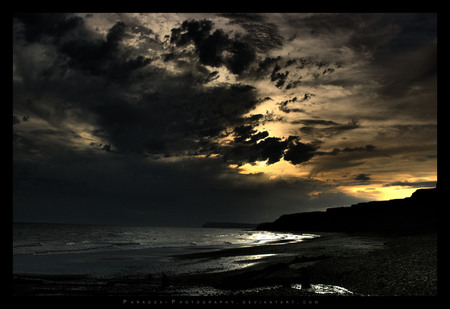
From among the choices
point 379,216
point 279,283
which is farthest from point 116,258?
point 379,216

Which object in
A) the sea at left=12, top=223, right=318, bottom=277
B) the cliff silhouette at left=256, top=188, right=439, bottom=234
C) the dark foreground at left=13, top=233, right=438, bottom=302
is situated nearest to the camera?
the dark foreground at left=13, top=233, right=438, bottom=302

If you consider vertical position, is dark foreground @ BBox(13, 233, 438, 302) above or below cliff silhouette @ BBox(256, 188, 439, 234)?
above

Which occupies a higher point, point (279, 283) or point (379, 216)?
point (279, 283)

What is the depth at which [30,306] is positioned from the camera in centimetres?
659

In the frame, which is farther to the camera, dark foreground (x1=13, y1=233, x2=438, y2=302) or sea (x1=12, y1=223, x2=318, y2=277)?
sea (x1=12, y1=223, x2=318, y2=277)

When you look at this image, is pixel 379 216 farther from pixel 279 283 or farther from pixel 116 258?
pixel 279 283

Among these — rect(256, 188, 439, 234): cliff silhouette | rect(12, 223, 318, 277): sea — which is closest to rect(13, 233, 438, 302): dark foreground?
rect(12, 223, 318, 277): sea

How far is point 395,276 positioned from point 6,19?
58.9 ft

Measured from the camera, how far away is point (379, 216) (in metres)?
108

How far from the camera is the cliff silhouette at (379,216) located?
76.0 meters

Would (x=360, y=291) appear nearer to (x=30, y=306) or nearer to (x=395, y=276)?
(x=395, y=276)

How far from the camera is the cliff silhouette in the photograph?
76000 millimetres

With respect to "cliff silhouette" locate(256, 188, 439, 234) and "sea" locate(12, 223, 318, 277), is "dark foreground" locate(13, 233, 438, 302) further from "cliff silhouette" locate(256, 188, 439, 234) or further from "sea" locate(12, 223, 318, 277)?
"cliff silhouette" locate(256, 188, 439, 234)
